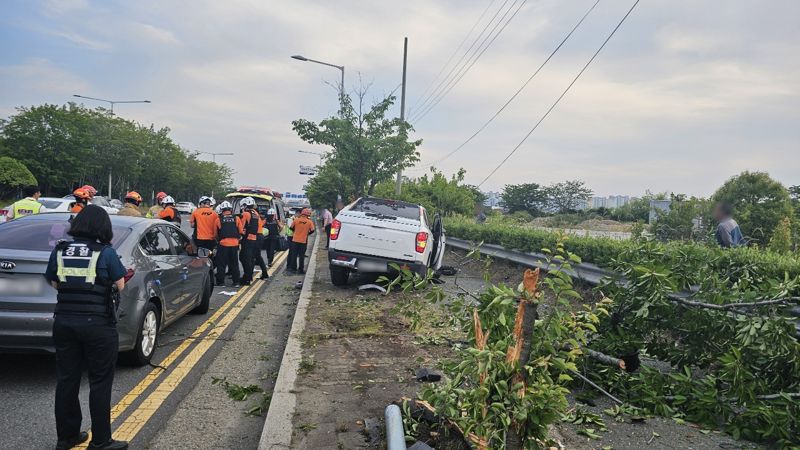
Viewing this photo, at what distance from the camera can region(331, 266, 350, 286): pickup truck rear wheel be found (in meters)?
11.1

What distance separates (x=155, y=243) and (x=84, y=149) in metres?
44.3

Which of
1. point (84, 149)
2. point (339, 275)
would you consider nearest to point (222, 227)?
point (339, 275)

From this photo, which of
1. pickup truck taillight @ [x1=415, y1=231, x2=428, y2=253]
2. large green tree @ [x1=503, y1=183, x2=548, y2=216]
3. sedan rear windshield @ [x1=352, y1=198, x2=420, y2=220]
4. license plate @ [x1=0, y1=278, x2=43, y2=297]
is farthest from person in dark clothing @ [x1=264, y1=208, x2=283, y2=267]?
large green tree @ [x1=503, y1=183, x2=548, y2=216]

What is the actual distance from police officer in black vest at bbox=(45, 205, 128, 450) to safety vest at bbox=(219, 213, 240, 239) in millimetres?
6939

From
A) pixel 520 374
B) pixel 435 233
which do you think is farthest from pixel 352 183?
pixel 520 374

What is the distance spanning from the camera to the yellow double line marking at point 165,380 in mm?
4449

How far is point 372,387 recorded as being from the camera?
5145 mm

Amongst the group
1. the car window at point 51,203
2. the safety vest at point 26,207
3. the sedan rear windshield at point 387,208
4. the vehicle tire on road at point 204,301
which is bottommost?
the vehicle tire on road at point 204,301

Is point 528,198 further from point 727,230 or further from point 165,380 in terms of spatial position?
point 165,380

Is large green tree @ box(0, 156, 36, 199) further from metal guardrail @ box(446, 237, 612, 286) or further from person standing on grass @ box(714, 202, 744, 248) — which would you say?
person standing on grass @ box(714, 202, 744, 248)

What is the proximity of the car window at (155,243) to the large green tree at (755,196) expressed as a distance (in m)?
18.1

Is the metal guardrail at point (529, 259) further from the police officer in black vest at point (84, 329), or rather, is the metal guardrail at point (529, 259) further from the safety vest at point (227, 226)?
the police officer in black vest at point (84, 329)

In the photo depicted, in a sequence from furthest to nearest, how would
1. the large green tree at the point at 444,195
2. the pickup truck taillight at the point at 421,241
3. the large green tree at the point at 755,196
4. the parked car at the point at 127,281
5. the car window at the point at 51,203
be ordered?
the large green tree at the point at 444,195, the car window at the point at 51,203, the large green tree at the point at 755,196, the pickup truck taillight at the point at 421,241, the parked car at the point at 127,281

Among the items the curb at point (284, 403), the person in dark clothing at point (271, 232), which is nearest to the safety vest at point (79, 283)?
the curb at point (284, 403)
